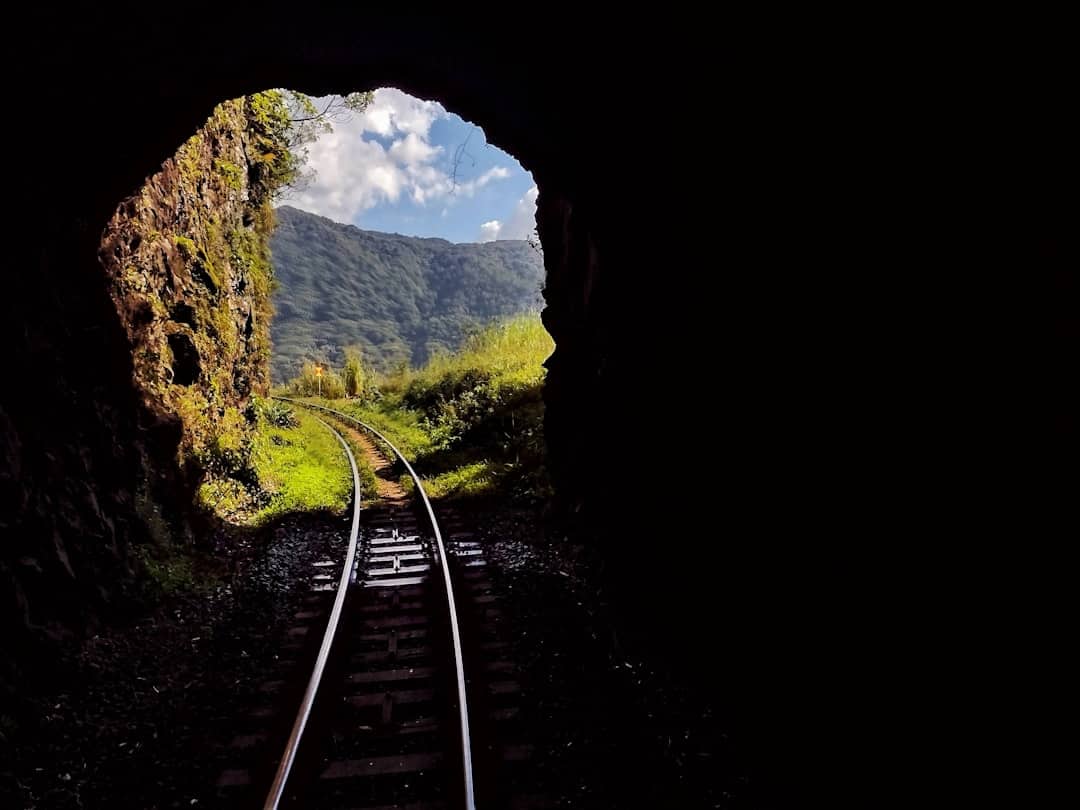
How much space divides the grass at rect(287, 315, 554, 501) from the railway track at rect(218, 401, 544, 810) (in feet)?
15.0

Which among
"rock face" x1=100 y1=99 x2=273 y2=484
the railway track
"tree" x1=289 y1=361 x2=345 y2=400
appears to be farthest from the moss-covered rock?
"tree" x1=289 y1=361 x2=345 y2=400

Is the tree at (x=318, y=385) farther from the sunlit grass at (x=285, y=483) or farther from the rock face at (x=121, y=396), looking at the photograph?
the rock face at (x=121, y=396)

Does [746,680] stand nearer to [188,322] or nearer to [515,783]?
[515,783]

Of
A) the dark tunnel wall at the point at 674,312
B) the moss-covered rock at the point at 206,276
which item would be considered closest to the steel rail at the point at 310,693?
the dark tunnel wall at the point at 674,312

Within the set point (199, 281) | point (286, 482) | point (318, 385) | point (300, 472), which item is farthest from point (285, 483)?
point (318, 385)

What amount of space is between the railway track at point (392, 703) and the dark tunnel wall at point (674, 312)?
168cm

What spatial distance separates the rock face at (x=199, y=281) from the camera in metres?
9.27

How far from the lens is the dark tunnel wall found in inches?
129

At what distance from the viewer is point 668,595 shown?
5.89 metres

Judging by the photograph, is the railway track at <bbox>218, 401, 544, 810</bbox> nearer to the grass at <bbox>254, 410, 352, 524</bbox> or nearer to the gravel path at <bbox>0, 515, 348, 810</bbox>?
the gravel path at <bbox>0, 515, 348, 810</bbox>

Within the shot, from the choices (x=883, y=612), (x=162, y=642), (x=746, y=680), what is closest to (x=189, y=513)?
(x=162, y=642)

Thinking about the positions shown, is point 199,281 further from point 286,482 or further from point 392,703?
point 392,703

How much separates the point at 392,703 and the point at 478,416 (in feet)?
42.1

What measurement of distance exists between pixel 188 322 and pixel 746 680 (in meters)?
11.0
